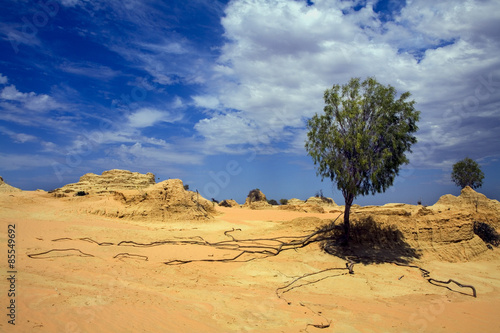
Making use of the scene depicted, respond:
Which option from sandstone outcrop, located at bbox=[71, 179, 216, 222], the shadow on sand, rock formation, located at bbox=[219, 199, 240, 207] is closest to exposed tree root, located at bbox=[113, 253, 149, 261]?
the shadow on sand

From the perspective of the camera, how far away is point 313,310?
257 inches

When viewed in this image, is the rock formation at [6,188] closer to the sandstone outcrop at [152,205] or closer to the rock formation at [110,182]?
the rock formation at [110,182]

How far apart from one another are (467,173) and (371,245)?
38.5m

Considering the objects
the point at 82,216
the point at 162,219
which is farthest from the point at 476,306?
the point at 82,216

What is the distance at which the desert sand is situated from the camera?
5.66 metres

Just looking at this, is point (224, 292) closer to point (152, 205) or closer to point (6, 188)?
point (152, 205)

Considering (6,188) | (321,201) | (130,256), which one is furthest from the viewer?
(321,201)

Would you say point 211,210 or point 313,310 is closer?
point 313,310

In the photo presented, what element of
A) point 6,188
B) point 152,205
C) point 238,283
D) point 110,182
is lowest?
point 238,283

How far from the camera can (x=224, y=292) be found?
24.6ft

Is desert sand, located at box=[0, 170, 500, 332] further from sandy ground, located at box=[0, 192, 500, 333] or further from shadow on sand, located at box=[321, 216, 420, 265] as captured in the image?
shadow on sand, located at box=[321, 216, 420, 265]

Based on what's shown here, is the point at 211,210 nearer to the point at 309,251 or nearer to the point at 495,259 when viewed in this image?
the point at 309,251

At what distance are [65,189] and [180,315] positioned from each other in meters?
30.5

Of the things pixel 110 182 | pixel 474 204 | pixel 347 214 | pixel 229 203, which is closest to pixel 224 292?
pixel 347 214
